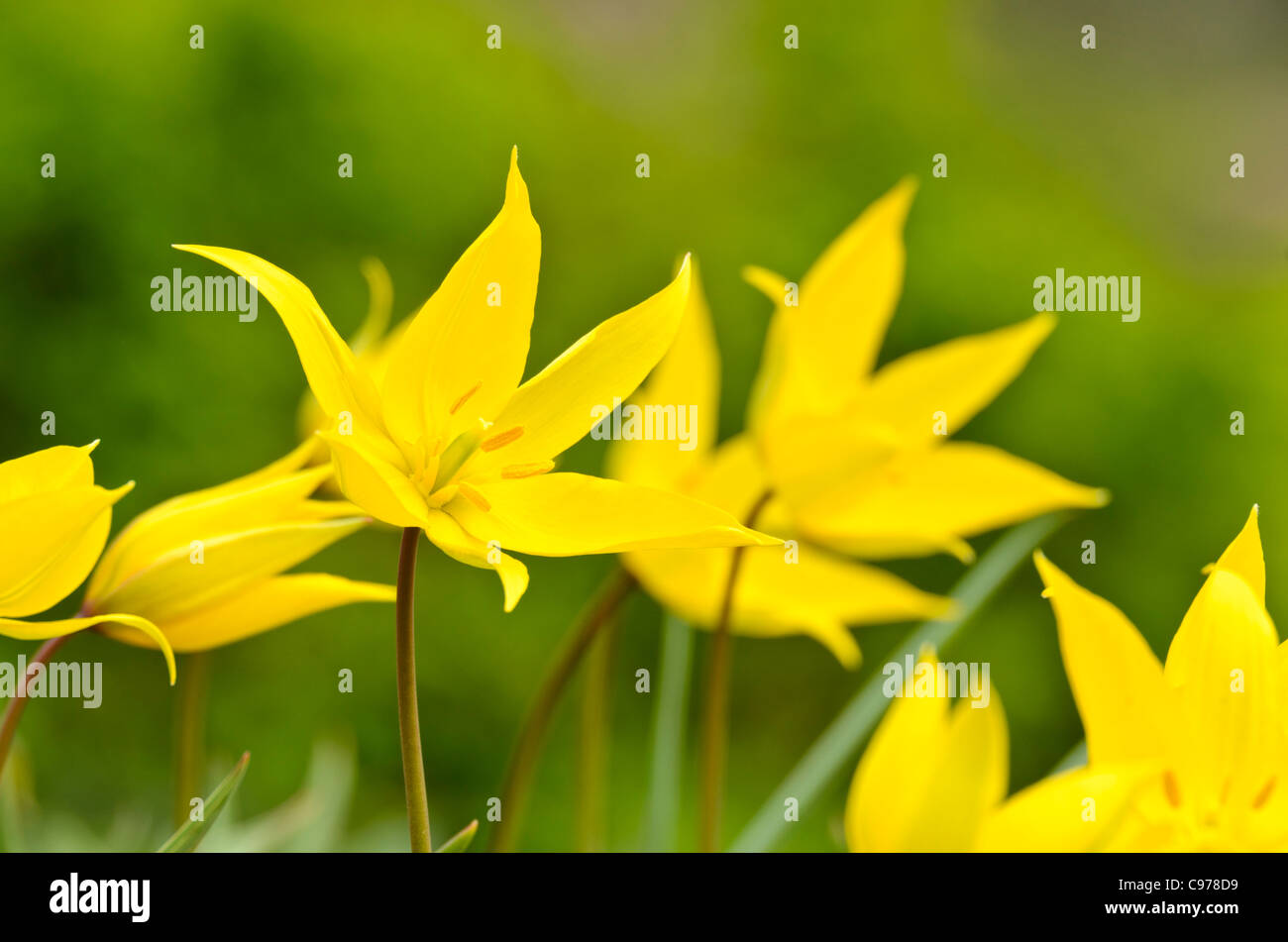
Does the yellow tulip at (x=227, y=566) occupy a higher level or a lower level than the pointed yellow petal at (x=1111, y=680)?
higher

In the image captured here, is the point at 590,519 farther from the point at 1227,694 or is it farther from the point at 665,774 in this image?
the point at 665,774

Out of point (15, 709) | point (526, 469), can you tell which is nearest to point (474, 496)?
point (526, 469)

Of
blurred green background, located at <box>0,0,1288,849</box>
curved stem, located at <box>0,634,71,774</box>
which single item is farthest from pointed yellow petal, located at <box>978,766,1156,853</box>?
blurred green background, located at <box>0,0,1288,849</box>

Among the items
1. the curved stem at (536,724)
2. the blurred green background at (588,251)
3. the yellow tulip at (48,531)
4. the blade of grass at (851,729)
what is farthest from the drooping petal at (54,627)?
the blurred green background at (588,251)

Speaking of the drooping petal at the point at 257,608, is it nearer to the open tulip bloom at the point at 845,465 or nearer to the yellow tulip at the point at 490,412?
the yellow tulip at the point at 490,412

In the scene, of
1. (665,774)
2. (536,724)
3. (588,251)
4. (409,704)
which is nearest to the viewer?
(409,704)

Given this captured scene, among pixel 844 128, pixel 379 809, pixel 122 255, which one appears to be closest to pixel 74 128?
pixel 122 255

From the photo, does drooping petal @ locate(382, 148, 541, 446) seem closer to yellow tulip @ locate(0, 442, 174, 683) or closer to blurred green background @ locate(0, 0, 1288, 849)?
yellow tulip @ locate(0, 442, 174, 683)
